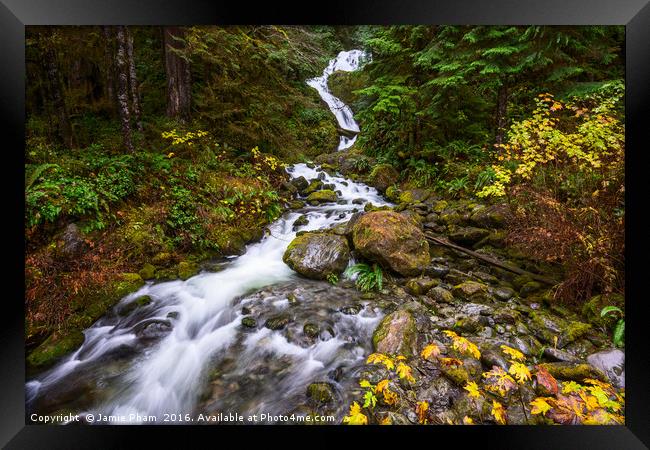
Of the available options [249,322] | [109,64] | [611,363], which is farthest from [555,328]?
[109,64]

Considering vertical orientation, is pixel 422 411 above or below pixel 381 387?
below

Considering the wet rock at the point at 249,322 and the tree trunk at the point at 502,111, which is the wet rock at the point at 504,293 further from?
the tree trunk at the point at 502,111

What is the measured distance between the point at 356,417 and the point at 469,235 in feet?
14.2

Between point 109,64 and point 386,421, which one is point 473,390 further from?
point 109,64

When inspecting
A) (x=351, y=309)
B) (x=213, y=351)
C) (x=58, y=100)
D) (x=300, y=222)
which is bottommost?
(x=213, y=351)

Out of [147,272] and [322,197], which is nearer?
[147,272]

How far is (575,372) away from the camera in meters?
2.63

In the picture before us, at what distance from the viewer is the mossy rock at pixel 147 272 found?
13.9 ft

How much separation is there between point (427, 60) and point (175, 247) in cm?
685

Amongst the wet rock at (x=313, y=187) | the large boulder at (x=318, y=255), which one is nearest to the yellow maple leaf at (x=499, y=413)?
the large boulder at (x=318, y=255)

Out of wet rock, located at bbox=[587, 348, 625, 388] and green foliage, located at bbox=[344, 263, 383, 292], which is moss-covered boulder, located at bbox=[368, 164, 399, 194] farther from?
wet rock, located at bbox=[587, 348, 625, 388]
